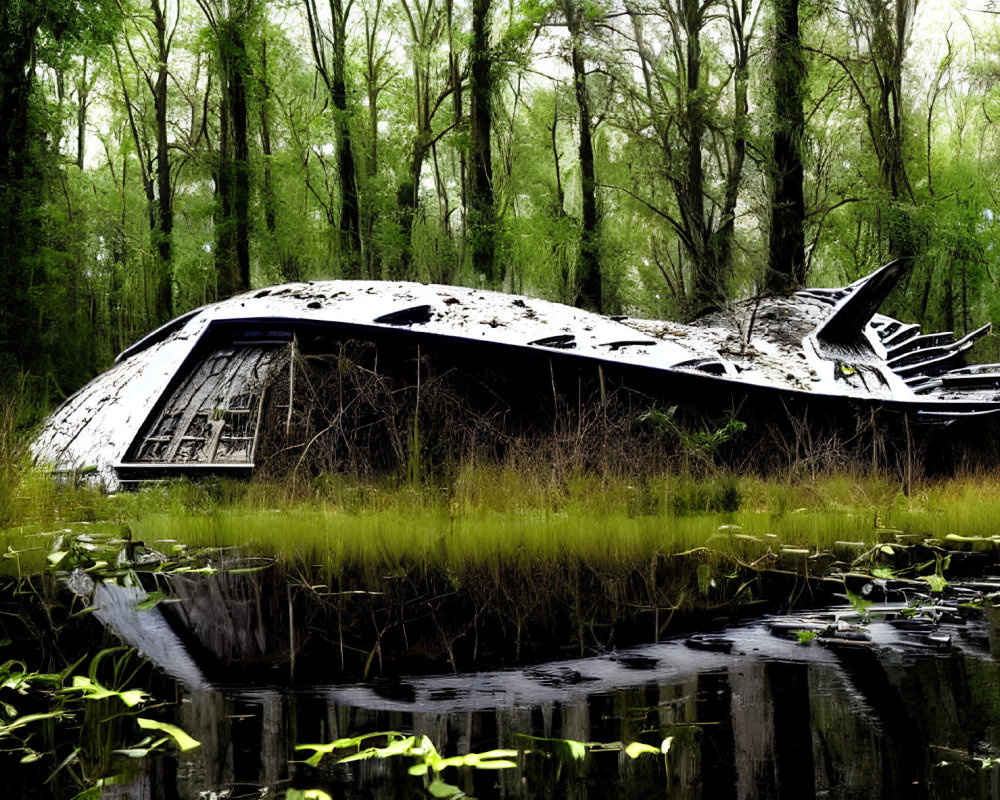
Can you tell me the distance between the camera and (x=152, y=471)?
6719 mm

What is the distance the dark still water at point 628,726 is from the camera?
1.46 metres

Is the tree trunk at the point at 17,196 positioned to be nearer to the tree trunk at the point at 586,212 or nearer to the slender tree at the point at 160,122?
the slender tree at the point at 160,122

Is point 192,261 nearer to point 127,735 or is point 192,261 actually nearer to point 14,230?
point 14,230

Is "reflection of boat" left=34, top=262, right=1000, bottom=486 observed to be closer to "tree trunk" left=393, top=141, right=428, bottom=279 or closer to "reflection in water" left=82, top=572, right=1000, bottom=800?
"reflection in water" left=82, top=572, right=1000, bottom=800

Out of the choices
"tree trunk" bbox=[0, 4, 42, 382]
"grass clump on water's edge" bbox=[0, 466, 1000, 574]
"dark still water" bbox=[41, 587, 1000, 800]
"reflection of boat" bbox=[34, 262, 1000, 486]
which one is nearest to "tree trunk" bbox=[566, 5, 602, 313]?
"reflection of boat" bbox=[34, 262, 1000, 486]

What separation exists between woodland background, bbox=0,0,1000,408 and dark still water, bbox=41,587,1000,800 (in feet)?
36.0

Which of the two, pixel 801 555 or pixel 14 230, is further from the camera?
pixel 14 230

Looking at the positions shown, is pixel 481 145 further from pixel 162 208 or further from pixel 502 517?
pixel 502 517

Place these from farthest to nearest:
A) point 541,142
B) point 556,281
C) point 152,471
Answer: point 541,142
point 556,281
point 152,471

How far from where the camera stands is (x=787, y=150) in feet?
51.1

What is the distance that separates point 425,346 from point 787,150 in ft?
38.6

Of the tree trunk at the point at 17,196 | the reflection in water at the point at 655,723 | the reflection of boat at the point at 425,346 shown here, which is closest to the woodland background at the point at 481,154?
the tree trunk at the point at 17,196

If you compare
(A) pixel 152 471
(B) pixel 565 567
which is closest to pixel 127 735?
(B) pixel 565 567

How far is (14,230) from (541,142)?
1789 cm
